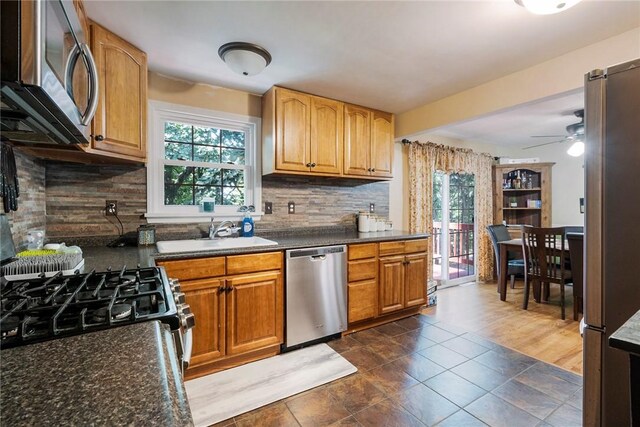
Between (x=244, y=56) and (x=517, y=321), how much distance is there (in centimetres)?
352

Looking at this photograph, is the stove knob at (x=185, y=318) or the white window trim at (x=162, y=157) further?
the white window trim at (x=162, y=157)

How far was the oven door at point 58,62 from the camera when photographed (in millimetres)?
577

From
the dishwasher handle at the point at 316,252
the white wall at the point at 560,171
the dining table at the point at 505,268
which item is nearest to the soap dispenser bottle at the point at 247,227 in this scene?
the dishwasher handle at the point at 316,252

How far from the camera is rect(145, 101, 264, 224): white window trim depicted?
242 centimetres

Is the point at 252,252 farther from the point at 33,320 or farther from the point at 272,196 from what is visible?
the point at 33,320

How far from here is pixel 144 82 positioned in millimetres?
2016

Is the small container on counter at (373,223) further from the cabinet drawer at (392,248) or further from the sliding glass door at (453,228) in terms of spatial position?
the sliding glass door at (453,228)

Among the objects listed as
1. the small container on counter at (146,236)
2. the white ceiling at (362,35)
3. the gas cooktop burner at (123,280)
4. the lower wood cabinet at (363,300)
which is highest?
the white ceiling at (362,35)

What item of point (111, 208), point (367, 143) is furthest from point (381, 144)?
point (111, 208)

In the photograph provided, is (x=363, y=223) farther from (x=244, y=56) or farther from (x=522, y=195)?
(x=522, y=195)

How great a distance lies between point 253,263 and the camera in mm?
2174

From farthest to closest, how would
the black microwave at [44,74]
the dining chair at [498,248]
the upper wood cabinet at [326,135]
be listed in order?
1. the dining chair at [498,248]
2. the upper wood cabinet at [326,135]
3. the black microwave at [44,74]

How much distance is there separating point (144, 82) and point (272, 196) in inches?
54.9

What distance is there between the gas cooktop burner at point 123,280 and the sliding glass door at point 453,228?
13.5 ft
